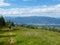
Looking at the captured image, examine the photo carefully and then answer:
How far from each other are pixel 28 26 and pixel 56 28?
10.8 meters

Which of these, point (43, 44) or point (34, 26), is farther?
point (34, 26)

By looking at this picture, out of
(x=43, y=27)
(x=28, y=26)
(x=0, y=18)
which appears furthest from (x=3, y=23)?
(x=43, y=27)

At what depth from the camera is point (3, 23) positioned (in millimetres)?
68438

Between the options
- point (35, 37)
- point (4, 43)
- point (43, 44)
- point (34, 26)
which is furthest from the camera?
point (34, 26)

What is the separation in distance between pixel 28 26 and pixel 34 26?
2.64 meters

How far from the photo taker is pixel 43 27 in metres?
56.3

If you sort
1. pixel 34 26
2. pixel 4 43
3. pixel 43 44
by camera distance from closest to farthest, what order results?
pixel 43 44
pixel 4 43
pixel 34 26

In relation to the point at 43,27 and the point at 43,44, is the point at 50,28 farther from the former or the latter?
the point at 43,44

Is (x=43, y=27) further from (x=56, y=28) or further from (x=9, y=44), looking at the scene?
(x=9, y=44)

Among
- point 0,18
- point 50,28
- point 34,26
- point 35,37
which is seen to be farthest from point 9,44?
point 0,18

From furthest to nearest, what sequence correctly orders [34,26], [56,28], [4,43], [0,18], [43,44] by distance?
[0,18]
[34,26]
[56,28]
[4,43]
[43,44]

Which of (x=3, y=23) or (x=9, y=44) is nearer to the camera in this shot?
(x=9, y=44)

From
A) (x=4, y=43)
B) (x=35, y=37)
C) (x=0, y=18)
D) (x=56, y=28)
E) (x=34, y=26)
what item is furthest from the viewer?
(x=0, y=18)

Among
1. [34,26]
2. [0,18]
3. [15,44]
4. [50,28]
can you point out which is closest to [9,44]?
[15,44]
